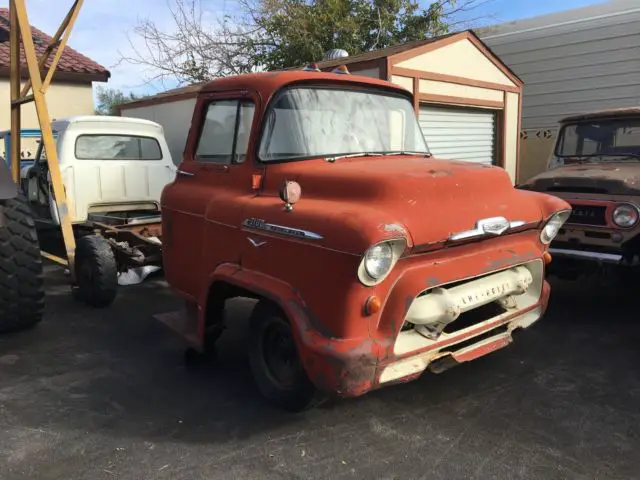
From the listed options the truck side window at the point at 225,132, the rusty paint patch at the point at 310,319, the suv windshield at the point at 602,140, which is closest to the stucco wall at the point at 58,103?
the truck side window at the point at 225,132

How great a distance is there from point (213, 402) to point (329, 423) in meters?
0.82

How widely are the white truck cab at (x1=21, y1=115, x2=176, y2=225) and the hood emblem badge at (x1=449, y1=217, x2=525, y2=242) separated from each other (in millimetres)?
5364

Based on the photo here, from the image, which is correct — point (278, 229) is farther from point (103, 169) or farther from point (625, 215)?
point (103, 169)

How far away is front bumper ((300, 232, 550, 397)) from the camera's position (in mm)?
2832

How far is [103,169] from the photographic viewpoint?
7102 mm

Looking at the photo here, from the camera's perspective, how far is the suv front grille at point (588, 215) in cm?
511

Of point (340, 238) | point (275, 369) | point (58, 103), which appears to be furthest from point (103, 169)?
point (58, 103)

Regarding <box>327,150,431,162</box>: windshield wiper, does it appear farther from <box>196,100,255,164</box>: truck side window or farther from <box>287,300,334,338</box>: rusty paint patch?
<box>287,300,334,338</box>: rusty paint patch

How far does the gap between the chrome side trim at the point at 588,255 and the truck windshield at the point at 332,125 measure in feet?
6.59

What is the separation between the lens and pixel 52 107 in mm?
12969

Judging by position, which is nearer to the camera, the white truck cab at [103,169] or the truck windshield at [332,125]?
the truck windshield at [332,125]

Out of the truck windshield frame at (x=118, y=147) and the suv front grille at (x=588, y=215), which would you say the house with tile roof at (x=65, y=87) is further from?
the suv front grille at (x=588, y=215)

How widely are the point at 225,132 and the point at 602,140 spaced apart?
14.9 feet

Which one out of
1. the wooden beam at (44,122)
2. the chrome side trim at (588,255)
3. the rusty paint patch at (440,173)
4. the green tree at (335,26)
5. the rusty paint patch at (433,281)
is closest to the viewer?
the rusty paint patch at (433,281)
